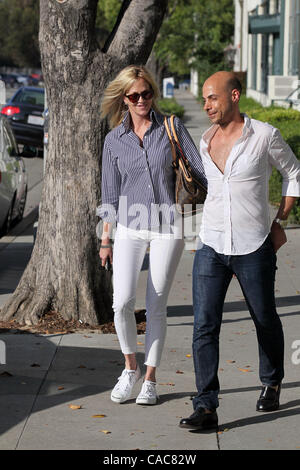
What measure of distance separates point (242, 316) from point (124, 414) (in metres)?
2.89

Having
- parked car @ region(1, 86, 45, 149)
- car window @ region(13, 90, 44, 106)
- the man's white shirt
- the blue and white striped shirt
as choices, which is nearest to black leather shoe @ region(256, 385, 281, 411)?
the man's white shirt

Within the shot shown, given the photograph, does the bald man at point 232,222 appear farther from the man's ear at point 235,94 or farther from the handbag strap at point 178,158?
the handbag strap at point 178,158

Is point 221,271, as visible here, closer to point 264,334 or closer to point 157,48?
point 264,334

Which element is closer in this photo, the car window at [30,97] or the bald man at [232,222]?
the bald man at [232,222]

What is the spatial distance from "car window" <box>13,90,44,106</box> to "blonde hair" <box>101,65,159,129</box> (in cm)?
1927

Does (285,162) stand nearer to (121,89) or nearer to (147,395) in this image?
(121,89)

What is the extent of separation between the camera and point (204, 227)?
520 cm

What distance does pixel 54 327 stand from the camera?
743cm

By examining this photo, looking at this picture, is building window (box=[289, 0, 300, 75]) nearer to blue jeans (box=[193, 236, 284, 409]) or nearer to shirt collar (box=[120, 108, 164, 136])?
shirt collar (box=[120, 108, 164, 136])

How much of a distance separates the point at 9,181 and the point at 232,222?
7671mm

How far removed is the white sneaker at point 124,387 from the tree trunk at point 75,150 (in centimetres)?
190

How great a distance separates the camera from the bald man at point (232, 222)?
5012 mm

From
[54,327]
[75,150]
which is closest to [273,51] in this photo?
[75,150]

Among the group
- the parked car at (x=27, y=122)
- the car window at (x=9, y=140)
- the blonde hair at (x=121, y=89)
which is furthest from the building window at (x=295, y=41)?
the blonde hair at (x=121, y=89)
